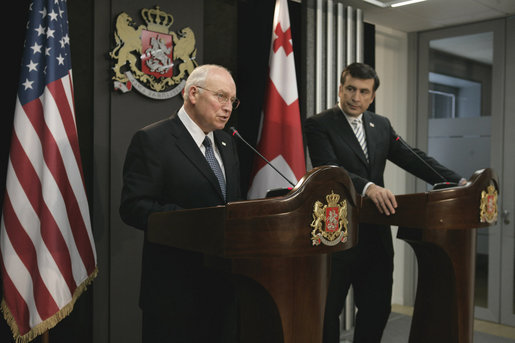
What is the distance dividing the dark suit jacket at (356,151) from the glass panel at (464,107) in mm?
2105

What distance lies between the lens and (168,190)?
1.72 m

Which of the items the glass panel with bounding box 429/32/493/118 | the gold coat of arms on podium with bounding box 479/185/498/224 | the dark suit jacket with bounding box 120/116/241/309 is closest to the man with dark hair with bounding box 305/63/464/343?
the gold coat of arms on podium with bounding box 479/185/498/224

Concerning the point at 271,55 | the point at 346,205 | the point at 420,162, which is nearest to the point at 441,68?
the point at 271,55

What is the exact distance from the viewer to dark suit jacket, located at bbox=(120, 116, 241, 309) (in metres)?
1.66

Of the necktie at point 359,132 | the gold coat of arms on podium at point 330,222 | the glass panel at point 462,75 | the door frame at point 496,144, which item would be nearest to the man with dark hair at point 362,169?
the necktie at point 359,132

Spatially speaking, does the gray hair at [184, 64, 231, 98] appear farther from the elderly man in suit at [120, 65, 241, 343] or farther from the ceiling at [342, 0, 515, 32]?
the ceiling at [342, 0, 515, 32]

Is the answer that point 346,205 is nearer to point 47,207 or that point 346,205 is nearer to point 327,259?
point 327,259

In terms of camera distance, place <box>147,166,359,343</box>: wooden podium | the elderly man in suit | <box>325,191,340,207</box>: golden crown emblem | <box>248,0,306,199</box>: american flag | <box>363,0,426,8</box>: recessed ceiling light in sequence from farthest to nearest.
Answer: <box>363,0,426,8</box>: recessed ceiling light → <box>248,0,306,199</box>: american flag → the elderly man in suit → <box>325,191,340,207</box>: golden crown emblem → <box>147,166,359,343</box>: wooden podium

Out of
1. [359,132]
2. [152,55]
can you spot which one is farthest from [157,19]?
[359,132]

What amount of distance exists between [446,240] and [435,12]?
8.91 feet

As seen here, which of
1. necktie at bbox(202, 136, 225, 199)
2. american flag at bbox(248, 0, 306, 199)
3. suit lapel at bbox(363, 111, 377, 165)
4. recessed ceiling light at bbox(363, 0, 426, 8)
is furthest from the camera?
recessed ceiling light at bbox(363, 0, 426, 8)

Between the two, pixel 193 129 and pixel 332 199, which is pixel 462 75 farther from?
pixel 332 199

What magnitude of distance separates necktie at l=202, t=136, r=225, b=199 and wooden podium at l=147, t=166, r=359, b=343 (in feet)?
1.25

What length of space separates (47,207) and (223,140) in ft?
2.85
